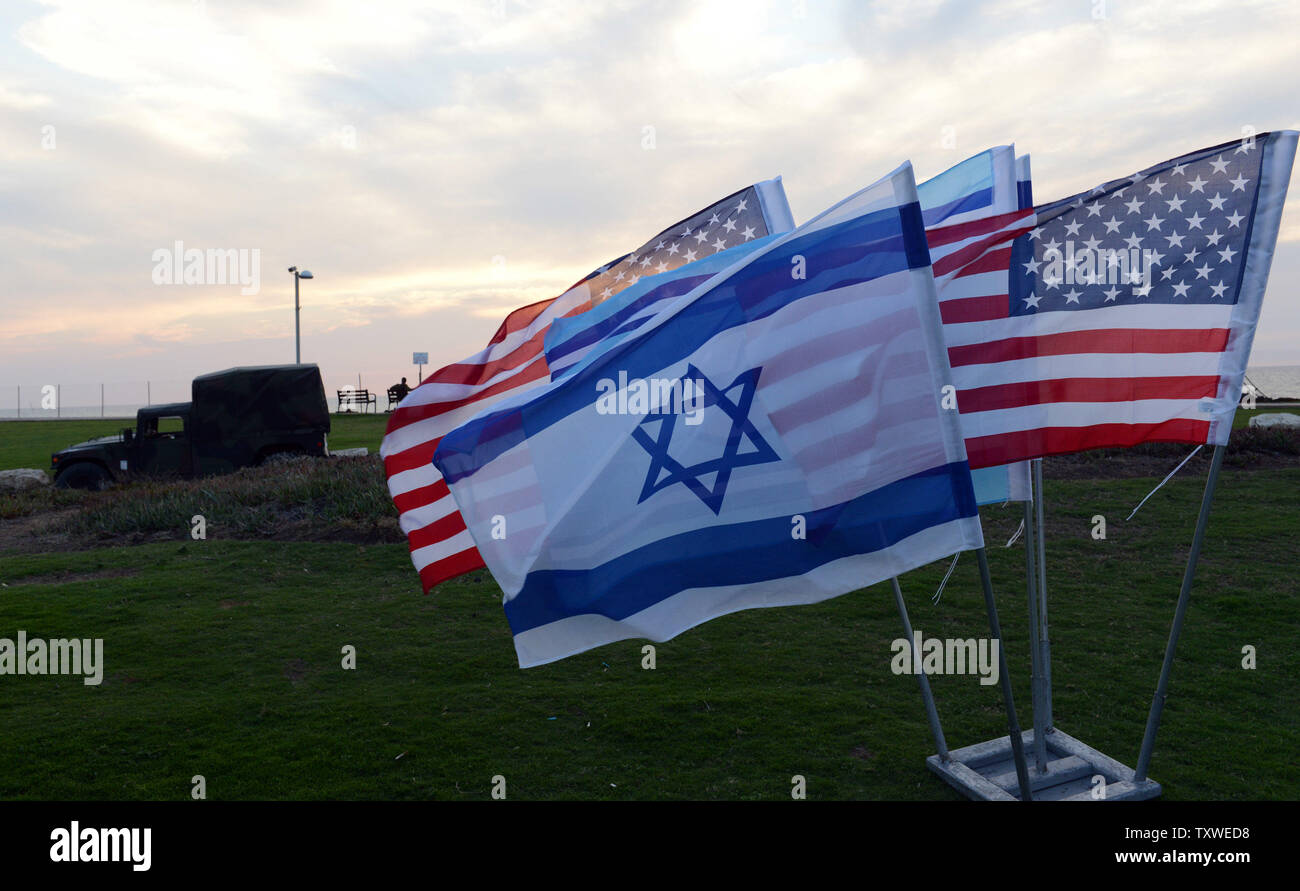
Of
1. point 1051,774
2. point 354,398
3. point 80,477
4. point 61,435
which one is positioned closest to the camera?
point 1051,774

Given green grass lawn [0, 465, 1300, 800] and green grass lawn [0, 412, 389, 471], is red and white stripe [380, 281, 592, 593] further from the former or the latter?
green grass lawn [0, 412, 389, 471]

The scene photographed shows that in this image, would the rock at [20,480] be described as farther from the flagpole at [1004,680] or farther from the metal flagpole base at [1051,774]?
the flagpole at [1004,680]

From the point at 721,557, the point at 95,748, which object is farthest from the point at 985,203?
the point at 95,748

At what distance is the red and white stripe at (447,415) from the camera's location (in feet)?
18.5

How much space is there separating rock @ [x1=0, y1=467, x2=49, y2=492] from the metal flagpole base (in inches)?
794

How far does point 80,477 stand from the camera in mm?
19203

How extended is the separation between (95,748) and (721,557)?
4.72 metres

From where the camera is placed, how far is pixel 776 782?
5.33 metres

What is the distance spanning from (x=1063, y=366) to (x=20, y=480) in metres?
21.6

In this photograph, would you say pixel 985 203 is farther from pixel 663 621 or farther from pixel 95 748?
pixel 95 748

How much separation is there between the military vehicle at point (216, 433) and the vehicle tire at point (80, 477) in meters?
0.02

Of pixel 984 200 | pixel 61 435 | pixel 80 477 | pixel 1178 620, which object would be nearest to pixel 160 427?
pixel 80 477

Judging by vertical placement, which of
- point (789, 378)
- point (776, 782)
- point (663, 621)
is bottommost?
point (776, 782)

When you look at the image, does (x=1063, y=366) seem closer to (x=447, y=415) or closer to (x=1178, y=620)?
(x=1178, y=620)
